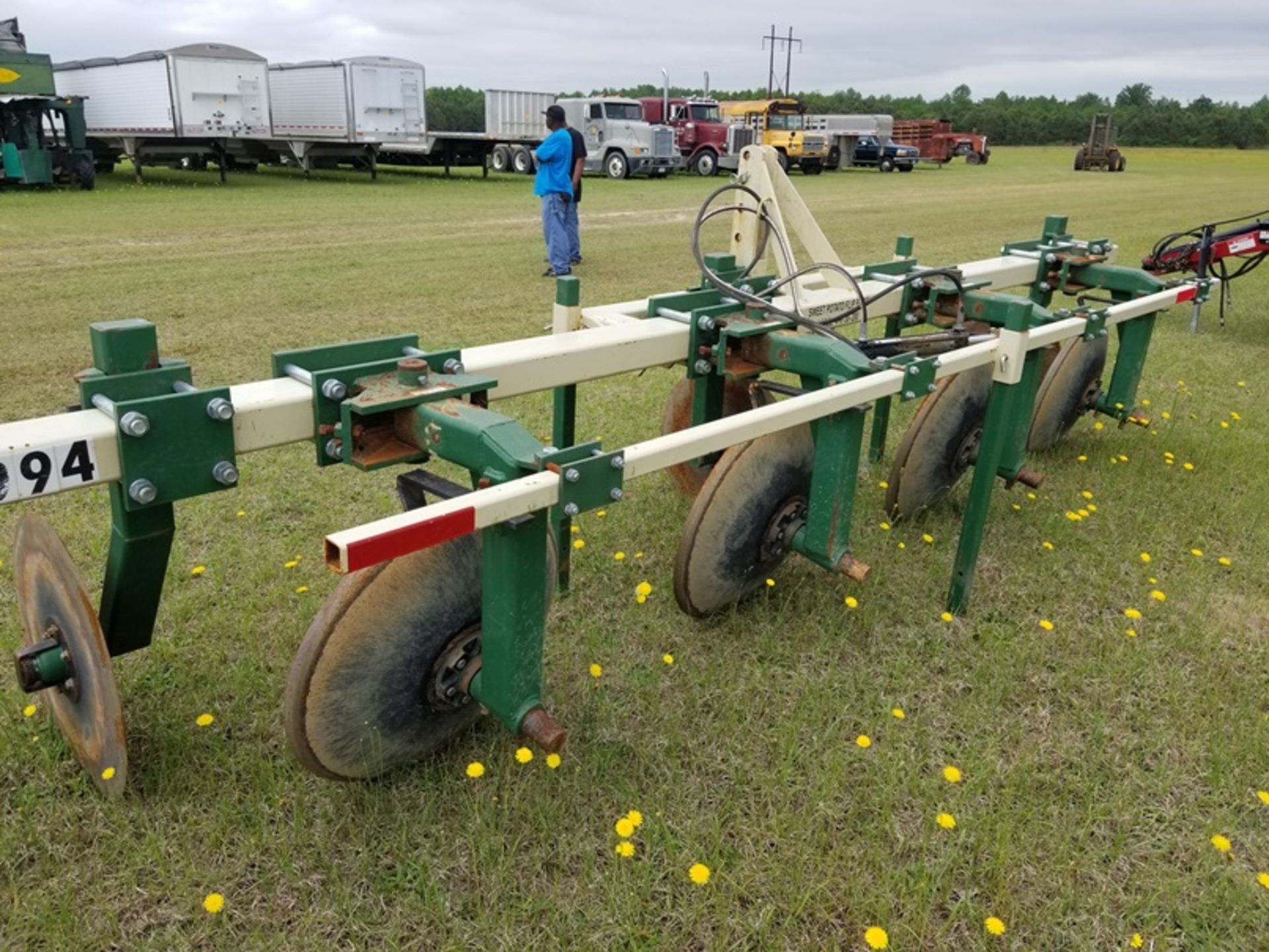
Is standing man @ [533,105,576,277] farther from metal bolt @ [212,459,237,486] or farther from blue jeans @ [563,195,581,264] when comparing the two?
metal bolt @ [212,459,237,486]

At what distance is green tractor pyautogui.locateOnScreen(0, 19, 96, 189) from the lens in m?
16.4

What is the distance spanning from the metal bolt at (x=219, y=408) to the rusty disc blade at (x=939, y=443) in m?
2.60

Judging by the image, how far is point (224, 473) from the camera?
2080 millimetres

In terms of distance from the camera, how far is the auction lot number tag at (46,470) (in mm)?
1785

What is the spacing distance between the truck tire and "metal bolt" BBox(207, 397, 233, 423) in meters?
25.1

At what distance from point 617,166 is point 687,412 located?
76.7 ft

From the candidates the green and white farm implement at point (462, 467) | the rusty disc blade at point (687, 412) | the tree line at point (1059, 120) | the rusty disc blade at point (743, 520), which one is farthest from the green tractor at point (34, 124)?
the tree line at point (1059, 120)

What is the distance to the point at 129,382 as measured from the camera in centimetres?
200

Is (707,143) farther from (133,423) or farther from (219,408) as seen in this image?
(133,423)

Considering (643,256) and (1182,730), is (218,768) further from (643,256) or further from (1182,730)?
(643,256)

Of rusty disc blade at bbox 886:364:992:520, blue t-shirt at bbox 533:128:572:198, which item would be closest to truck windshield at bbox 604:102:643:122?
blue t-shirt at bbox 533:128:572:198

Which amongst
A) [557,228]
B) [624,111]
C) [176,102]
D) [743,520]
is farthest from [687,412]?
[624,111]

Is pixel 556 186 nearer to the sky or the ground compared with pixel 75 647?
nearer to the sky

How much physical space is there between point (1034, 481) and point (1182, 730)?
3.82 feet
